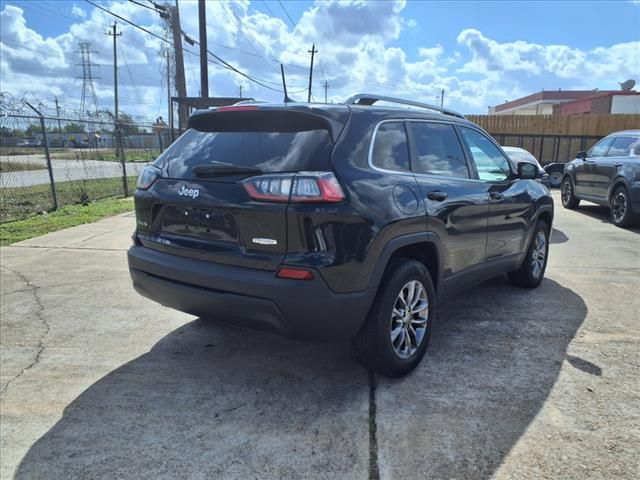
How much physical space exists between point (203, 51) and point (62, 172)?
7.15 m

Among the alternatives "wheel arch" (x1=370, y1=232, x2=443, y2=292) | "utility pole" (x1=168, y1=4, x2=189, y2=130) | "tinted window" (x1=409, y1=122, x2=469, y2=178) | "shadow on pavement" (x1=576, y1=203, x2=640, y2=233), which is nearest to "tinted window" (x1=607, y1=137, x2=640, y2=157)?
"shadow on pavement" (x1=576, y1=203, x2=640, y2=233)

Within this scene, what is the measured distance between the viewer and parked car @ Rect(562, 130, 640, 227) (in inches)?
350

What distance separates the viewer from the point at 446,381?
132 inches

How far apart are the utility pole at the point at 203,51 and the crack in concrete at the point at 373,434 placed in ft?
51.2

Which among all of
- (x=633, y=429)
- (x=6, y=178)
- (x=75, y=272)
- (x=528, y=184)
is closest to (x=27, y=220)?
(x=6, y=178)

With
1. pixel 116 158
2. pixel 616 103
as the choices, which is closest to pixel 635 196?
pixel 116 158

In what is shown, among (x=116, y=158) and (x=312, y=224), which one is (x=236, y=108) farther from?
(x=116, y=158)

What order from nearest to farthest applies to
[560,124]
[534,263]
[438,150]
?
[438,150], [534,263], [560,124]

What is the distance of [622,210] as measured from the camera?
9.22 metres

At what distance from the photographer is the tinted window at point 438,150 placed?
360 centimetres

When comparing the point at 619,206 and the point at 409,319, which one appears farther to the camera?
the point at 619,206

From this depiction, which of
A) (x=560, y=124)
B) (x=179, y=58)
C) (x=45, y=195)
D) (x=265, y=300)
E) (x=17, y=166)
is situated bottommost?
(x=45, y=195)

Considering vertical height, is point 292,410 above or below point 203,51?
below

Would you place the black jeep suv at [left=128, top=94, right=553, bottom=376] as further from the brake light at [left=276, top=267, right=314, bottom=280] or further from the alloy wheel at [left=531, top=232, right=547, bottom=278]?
the alloy wheel at [left=531, top=232, right=547, bottom=278]
